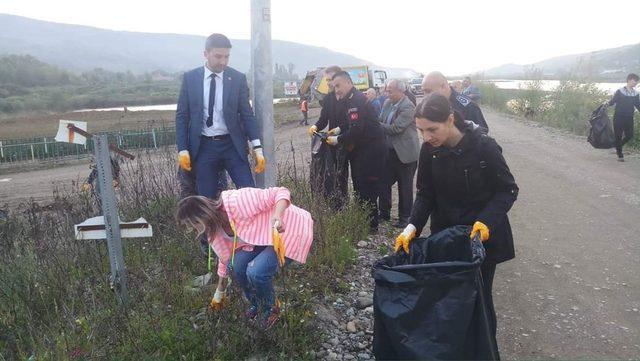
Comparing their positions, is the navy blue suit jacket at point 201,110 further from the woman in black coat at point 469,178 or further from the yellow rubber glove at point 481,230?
the yellow rubber glove at point 481,230

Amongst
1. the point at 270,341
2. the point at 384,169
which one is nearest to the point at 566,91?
the point at 384,169

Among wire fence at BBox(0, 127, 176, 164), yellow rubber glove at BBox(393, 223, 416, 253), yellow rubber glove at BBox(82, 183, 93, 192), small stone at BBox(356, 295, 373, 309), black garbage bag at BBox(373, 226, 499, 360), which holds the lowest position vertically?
wire fence at BBox(0, 127, 176, 164)

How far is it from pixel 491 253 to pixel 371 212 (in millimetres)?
2493

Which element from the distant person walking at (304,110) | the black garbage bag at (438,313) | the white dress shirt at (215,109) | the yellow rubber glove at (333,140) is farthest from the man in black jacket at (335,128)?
the distant person walking at (304,110)

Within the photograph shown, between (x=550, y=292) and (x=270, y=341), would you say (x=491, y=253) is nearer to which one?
(x=270, y=341)

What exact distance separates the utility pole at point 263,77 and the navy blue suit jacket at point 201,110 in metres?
0.10

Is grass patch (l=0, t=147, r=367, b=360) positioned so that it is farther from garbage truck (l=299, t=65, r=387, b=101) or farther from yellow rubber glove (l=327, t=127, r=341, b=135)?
garbage truck (l=299, t=65, r=387, b=101)

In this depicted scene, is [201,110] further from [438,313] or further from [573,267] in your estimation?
[573,267]

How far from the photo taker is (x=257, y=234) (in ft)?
9.32

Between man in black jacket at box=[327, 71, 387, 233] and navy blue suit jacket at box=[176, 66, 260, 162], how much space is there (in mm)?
1197

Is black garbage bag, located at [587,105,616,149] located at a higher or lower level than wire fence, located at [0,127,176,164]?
higher

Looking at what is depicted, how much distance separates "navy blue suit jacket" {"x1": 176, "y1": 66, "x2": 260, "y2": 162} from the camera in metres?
3.97

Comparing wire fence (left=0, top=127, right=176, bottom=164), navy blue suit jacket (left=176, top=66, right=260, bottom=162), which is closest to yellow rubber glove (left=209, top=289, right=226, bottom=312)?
navy blue suit jacket (left=176, top=66, right=260, bottom=162)

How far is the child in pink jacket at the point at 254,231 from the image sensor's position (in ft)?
8.97
